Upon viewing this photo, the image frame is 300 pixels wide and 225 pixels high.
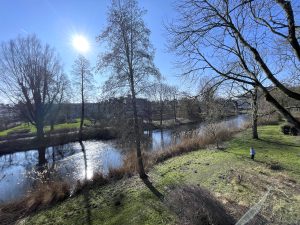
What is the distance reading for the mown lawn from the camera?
6.36 metres

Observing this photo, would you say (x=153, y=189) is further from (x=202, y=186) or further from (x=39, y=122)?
(x=39, y=122)

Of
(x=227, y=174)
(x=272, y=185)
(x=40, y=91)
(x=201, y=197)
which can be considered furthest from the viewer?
(x=40, y=91)

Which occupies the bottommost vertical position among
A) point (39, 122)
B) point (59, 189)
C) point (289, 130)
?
point (59, 189)

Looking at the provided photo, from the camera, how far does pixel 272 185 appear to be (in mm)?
7961

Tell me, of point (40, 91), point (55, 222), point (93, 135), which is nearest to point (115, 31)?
point (55, 222)

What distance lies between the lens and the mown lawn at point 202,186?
636 centimetres

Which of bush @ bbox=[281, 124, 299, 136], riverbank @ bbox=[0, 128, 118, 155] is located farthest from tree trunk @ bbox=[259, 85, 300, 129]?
riverbank @ bbox=[0, 128, 118, 155]

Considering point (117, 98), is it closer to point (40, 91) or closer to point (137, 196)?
point (137, 196)

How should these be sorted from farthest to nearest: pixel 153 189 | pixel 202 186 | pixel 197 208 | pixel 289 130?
pixel 289 130
pixel 153 189
pixel 202 186
pixel 197 208

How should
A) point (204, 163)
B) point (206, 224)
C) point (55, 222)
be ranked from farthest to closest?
1. point (204, 163)
2. point (55, 222)
3. point (206, 224)

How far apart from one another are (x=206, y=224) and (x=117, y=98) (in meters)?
7.01

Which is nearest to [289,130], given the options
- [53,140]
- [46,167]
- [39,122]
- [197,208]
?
[197,208]

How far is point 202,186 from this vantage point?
8.23m

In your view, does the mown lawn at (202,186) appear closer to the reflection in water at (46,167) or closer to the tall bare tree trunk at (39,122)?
the reflection in water at (46,167)
